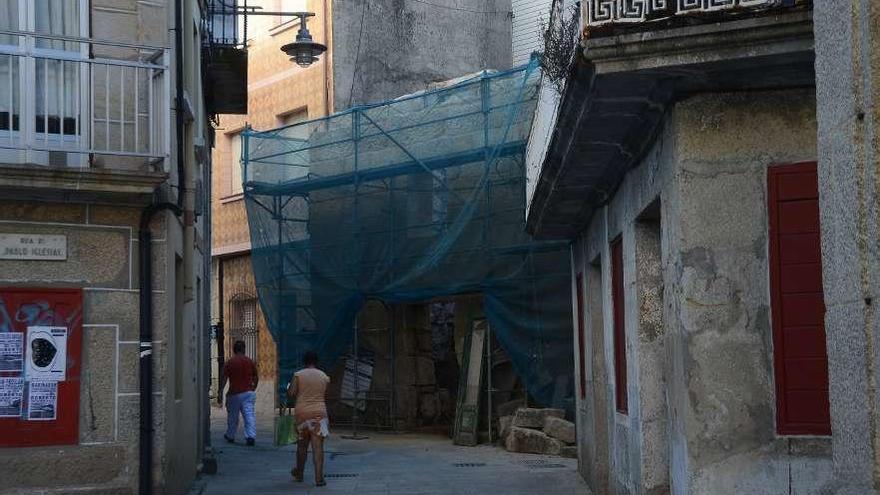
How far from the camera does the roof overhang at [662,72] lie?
258 inches

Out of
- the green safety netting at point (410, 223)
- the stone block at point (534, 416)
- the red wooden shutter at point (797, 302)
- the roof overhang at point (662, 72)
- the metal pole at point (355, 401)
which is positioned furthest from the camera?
the metal pole at point (355, 401)

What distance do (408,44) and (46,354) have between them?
1676 centimetres

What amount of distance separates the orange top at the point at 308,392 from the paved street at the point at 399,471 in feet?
2.63

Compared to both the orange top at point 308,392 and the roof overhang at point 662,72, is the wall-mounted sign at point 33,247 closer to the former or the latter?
the roof overhang at point 662,72

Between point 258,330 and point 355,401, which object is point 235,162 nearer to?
point 258,330

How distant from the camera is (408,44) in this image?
86.4ft

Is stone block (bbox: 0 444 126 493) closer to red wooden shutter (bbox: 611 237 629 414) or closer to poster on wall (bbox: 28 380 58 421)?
poster on wall (bbox: 28 380 58 421)

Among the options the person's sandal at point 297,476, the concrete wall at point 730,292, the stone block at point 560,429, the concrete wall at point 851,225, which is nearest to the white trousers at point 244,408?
the stone block at point 560,429

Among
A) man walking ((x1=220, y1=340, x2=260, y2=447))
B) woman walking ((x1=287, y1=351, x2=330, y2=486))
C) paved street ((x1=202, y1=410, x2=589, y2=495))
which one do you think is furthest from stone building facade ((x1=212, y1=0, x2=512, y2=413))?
woman walking ((x1=287, y1=351, x2=330, y2=486))

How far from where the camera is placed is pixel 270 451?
18.8 metres

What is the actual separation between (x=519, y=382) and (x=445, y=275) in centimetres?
203

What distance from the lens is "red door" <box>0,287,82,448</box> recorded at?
10.3 meters

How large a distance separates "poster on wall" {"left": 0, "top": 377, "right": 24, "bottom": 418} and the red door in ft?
0.10

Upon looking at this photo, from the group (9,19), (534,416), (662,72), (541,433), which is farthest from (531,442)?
(662,72)
